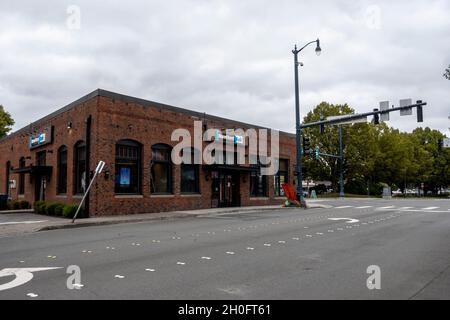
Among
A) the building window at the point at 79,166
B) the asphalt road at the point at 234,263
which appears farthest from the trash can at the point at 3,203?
the asphalt road at the point at 234,263

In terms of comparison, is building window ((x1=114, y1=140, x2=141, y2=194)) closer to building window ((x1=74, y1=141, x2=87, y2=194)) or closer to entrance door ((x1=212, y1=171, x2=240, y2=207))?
building window ((x1=74, y1=141, x2=87, y2=194))

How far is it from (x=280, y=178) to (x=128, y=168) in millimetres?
14977

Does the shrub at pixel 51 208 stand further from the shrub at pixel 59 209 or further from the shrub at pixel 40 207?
the shrub at pixel 40 207

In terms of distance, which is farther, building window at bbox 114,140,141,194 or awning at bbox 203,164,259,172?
awning at bbox 203,164,259,172

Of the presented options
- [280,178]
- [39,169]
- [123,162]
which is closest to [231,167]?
[123,162]

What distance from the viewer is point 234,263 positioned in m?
8.16

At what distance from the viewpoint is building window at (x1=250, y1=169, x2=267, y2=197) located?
100ft

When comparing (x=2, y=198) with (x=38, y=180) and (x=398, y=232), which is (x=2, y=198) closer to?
(x=38, y=180)

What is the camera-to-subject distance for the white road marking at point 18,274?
654 centimetres

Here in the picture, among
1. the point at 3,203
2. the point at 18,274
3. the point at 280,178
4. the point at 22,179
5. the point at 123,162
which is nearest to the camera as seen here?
the point at 18,274

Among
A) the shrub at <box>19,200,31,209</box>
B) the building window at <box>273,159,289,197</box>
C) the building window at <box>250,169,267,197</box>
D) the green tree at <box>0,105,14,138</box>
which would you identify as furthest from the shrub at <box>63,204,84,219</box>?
the green tree at <box>0,105,14,138</box>

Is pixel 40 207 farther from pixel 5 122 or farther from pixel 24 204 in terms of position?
pixel 5 122
